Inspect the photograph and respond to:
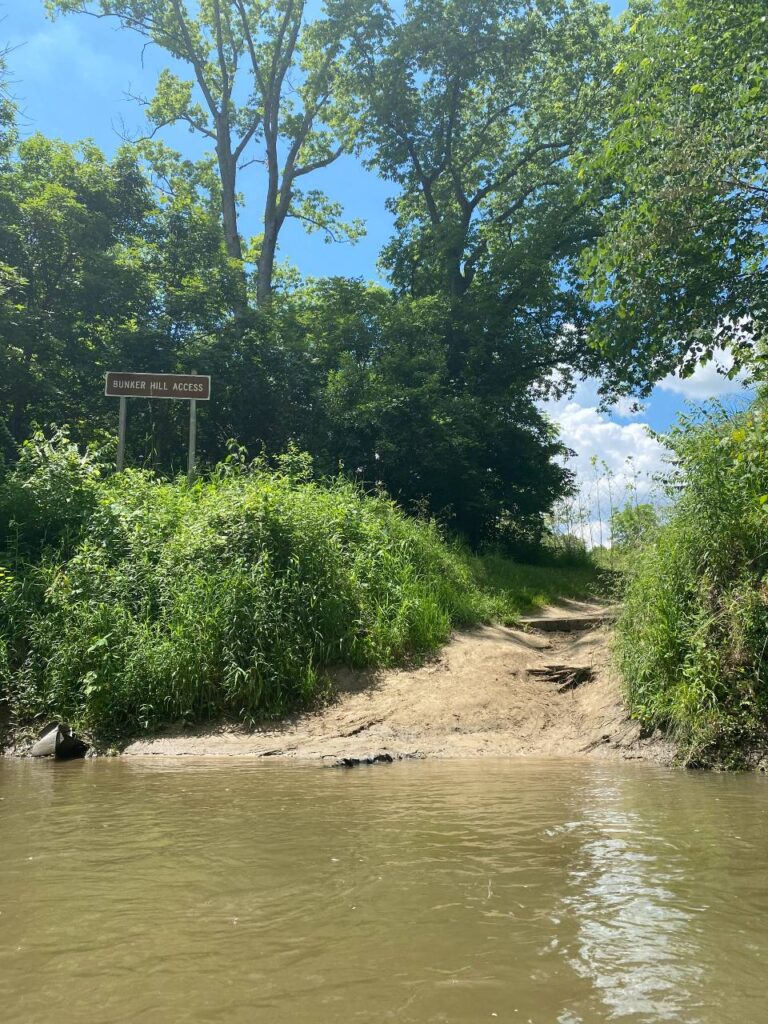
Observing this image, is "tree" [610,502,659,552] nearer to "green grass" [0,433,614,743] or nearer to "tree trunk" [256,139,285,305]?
"green grass" [0,433,614,743]

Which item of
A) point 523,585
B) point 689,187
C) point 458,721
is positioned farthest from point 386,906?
point 523,585

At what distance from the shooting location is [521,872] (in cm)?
343

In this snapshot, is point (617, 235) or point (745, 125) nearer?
point (745, 125)

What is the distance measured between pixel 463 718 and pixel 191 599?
3428 mm

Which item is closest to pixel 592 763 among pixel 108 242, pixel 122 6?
pixel 108 242

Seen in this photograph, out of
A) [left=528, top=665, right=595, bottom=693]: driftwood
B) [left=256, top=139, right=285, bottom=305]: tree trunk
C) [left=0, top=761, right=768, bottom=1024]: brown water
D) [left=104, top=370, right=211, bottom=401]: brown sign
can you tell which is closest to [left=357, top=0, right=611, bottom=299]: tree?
[left=256, top=139, right=285, bottom=305]: tree trunk

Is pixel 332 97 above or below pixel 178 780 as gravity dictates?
above

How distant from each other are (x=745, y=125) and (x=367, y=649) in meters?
8.53

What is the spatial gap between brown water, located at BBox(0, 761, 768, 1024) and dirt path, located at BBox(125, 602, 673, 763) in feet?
6.32

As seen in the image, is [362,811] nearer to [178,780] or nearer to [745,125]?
[178,780]

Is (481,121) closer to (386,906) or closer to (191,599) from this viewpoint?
(191,599)

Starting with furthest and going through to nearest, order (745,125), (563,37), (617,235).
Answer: (563,37) < (617,235) < (745,125)

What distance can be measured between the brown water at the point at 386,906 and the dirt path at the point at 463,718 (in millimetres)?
1925

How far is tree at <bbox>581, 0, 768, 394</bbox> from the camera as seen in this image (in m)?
10.2
